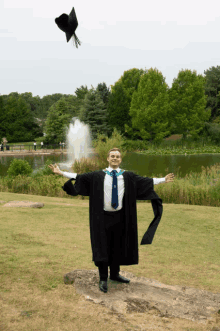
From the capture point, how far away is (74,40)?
→ 4664 mm

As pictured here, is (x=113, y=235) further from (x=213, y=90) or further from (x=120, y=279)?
(x=213, y=90)

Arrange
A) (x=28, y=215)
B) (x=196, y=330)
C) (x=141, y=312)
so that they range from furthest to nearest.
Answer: (x=28, y=215), (x=141, y=312), (x=196, y=330)

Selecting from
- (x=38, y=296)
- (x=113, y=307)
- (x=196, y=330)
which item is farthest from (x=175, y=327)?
(x=38, y=296)

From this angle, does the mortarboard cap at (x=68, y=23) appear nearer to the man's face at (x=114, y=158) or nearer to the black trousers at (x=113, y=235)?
the man's face at (x=114, y=158)

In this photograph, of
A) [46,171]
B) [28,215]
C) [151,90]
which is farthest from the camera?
[151,90]

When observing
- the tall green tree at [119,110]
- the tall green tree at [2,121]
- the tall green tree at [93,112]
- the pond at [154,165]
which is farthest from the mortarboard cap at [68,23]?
the tall green tree at [2,121]

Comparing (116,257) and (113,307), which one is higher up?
(116,257)

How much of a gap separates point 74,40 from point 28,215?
4.39 metres

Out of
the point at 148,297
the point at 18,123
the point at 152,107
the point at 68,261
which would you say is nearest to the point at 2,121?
the point at 18,123

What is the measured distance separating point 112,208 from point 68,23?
2831mm

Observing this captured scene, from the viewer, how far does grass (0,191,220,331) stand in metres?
3.19

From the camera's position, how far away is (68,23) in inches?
190

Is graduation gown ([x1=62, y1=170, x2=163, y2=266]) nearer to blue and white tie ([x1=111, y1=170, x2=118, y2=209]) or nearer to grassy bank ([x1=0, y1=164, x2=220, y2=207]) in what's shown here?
blue and white tie ([x1=111, y1=170, x2=118, y2=209])

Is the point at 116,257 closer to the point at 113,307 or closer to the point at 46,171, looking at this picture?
the point at 113,307
